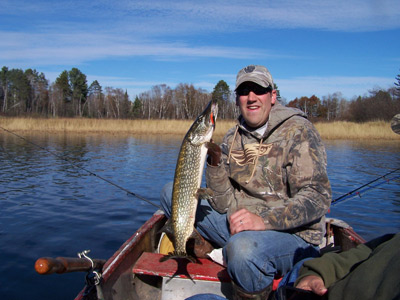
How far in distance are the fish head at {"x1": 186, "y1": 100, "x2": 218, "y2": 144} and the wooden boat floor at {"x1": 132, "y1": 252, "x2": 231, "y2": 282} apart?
113 cm

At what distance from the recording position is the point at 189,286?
3.18m

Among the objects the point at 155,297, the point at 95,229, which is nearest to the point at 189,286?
the point at 155,297

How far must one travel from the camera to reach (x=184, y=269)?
3.21m

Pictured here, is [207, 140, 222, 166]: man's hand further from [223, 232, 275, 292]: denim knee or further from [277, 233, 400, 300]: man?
[277, 233, 400, 300]: man

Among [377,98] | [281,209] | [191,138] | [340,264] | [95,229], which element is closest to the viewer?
[340,264]

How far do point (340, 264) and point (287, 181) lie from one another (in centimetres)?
113

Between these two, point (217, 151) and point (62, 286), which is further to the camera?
point (62, 286)

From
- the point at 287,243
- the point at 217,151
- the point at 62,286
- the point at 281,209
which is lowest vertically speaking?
the point at 62,286

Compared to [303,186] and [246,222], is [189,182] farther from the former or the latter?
[303,186]

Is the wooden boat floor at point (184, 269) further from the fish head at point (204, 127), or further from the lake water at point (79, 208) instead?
the lake water at point (79, 208)

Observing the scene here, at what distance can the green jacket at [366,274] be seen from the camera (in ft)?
4.66

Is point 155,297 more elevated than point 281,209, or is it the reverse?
point 281,209

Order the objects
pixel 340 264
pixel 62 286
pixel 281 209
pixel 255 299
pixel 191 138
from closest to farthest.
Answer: pixel 340 264 < pixel 255 299 < pixel 281 209 < pixel 191 138 < pixel 62 286

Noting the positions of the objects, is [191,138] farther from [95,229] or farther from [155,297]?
[95,229]
